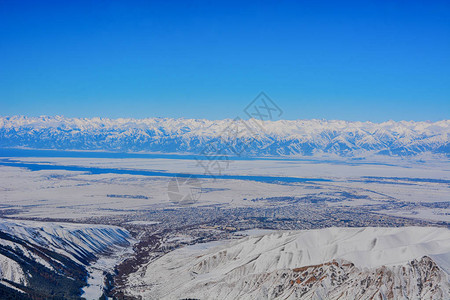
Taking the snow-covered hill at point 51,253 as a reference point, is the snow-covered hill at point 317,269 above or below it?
below

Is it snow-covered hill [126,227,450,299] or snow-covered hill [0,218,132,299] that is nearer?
snow-covered hill [126,227,450,299]

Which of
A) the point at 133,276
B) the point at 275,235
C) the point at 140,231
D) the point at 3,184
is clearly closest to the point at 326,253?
the point at 275,235

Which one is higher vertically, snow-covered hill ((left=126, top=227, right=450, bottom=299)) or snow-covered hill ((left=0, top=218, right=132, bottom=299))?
snow-covered hill ((left=0, top=218, right=132, bottom=299))

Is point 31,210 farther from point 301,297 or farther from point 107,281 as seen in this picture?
point 301,297

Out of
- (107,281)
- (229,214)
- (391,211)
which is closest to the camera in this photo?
(107,281)

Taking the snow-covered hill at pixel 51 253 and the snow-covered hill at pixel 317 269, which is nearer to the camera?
the snow-covered hill at pixel 317 269
